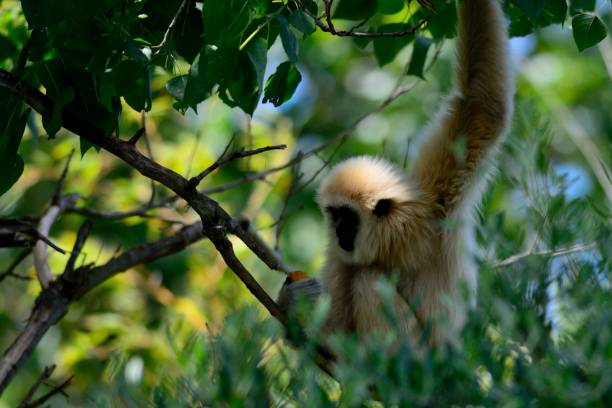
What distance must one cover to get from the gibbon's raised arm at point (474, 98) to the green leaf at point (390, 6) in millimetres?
854

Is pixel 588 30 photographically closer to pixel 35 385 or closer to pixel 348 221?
pixel 348 221

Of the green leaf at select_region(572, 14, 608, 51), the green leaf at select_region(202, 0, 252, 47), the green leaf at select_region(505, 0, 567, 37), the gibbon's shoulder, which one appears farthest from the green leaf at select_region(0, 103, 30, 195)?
the green leaf at select_region(572, 14, 608, 51)

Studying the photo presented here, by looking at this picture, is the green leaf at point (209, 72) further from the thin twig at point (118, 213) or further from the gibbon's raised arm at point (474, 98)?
the thin twig at point (118, 213)

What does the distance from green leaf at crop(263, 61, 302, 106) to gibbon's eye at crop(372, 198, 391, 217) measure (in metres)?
1.85

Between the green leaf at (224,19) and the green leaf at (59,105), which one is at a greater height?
the green leaf at (59,105)

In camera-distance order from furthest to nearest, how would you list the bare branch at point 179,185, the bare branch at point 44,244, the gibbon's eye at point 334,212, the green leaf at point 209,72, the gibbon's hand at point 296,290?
the gibbon's eye at point 334,212 → the gibbon's hand at point 296,290 → the bare branch at point 44,244 → the bare branch at point 179,185 → the green leaf at point 209,72

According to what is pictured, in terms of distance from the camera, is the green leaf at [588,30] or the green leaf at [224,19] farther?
the green leaf at [588,30]

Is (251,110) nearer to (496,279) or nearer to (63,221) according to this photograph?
(496,279)

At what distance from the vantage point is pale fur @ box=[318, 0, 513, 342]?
212 inches

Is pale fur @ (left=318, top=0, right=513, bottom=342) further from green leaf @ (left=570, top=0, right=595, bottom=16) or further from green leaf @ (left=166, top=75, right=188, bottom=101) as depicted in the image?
green leaf @ (left=166, top=75, right=188, bottom=101)

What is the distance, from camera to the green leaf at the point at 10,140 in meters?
4.09

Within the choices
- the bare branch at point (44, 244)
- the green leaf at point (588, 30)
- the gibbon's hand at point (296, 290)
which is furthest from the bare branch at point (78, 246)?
the green leaf at point (588, 30)

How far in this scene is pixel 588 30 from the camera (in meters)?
4.42

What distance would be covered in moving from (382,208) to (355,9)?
5.17 feet
